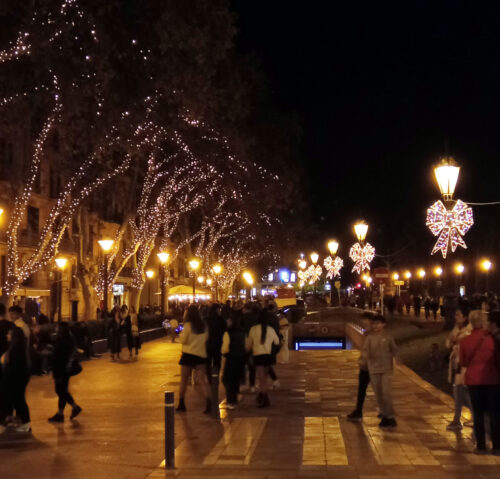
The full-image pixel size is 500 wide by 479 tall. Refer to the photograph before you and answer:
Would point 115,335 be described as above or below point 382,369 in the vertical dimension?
above

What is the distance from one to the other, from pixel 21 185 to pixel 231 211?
23.5 m

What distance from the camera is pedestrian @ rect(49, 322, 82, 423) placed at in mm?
13625

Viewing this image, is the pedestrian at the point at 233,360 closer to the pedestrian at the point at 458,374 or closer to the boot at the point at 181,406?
the boot at the point at 181,406

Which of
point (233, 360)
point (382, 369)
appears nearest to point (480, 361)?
point (382, 369)

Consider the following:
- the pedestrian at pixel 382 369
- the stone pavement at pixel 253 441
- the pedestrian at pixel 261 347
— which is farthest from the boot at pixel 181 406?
the pedestrian at pixel 382 369

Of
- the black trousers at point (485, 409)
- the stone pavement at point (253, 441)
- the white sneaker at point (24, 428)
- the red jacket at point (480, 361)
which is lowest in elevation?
the stone pavement at point (253, 441)

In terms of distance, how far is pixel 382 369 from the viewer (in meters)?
12.8

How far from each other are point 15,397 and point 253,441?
339 centimetres

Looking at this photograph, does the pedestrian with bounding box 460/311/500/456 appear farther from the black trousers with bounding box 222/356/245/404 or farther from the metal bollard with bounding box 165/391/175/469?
the black trousers with bounding box 222/356/245/404

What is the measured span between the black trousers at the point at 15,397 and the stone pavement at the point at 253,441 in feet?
1.21

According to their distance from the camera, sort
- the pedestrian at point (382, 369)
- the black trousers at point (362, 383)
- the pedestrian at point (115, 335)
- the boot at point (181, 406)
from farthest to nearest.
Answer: the pedestrian at point (115, 335)
the boot at point (181, 406)
the black trousers at point (362, 383)
the pedestrian at point (382, 369)

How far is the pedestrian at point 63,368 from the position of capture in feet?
44.7

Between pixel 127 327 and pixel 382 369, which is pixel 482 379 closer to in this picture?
pixel 382 369

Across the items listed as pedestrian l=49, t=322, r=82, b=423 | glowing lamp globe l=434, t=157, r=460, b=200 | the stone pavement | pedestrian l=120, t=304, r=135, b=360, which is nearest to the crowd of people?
the stone pavement
